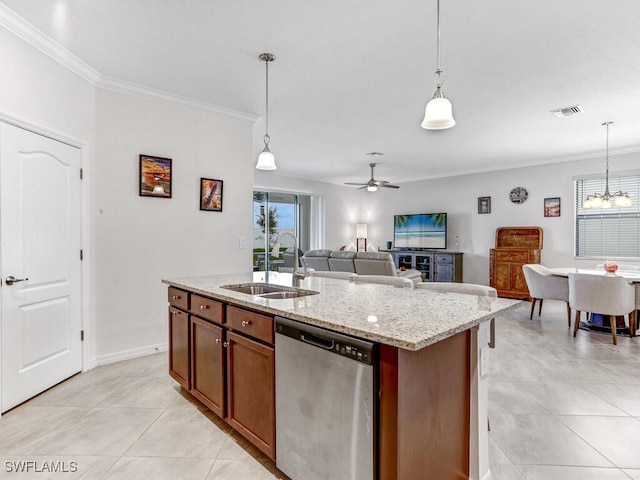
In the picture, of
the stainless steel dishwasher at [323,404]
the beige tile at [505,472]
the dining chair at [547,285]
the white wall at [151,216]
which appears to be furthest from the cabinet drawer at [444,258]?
the stainless steel dishwasher at [323,404]

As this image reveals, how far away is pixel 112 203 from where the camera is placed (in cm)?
331

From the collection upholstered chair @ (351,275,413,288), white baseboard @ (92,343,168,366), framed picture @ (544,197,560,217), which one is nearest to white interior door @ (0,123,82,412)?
white baseboard @ (92,343,168,366)

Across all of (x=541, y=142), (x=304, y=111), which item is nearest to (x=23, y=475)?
(x=304, y=111)

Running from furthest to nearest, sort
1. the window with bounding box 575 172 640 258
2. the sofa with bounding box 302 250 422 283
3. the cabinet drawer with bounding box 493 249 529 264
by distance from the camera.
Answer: the cabinet drawer with bounding box 493 249 529 264, the window with bounding box 575 172 640 258, the sofa with bounding box 302 250 422 283

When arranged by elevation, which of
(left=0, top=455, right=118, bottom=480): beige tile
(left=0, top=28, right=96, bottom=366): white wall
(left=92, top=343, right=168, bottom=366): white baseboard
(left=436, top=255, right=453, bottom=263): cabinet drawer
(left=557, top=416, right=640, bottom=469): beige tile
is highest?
(left=0, top=28, right=96, bottom=366): white wall

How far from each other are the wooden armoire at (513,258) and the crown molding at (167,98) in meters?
5.13

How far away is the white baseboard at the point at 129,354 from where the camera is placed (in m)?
3.28

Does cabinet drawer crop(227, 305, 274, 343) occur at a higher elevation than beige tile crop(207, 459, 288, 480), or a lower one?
higher

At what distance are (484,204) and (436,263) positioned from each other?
1546 mm

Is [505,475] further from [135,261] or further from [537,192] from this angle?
[537,192]

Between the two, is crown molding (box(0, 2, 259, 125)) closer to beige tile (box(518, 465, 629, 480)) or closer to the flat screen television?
beige tile (box(518, 465, 629, 480))

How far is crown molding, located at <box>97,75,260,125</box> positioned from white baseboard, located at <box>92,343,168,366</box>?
2455 mm

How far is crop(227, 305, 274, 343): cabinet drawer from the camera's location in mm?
1768

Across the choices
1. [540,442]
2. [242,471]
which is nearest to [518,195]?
[540,442]
